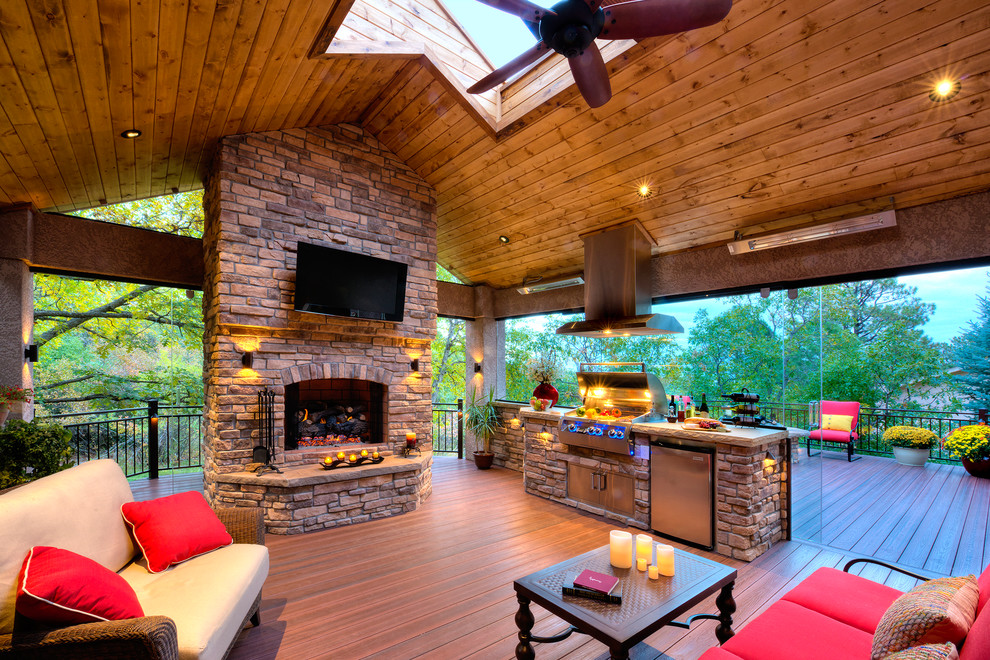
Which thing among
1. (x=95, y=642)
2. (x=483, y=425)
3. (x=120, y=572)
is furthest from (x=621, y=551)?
(x=483, y=425)

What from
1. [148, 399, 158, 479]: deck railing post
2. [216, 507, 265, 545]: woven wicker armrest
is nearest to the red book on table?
[216, 507, 265, 545]: woven wicker armrest

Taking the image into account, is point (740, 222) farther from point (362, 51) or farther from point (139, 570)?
point (139, 570)

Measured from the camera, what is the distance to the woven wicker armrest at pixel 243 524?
2.70m

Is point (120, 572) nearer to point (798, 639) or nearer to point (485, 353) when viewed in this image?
point (798, 639)

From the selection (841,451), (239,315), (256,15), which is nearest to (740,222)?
(841,451)

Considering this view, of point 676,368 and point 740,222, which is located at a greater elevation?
point 740,222

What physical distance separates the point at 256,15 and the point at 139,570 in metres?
3.19

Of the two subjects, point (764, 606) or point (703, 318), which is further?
point (703, 318)

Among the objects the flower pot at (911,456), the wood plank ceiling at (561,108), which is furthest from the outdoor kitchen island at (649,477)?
the wood plank ceiling at (561,108)

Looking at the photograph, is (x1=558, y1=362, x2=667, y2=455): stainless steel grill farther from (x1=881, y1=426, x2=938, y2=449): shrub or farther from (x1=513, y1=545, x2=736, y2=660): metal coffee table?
(x1=881, y1=426, x2=938, y2=449): shrub

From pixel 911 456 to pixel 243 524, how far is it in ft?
19.4

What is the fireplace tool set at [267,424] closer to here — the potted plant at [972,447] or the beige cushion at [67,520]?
A: the beige cushion at [67,520]

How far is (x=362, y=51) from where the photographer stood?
3639mm

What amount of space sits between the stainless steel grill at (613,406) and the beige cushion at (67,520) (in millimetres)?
3654
